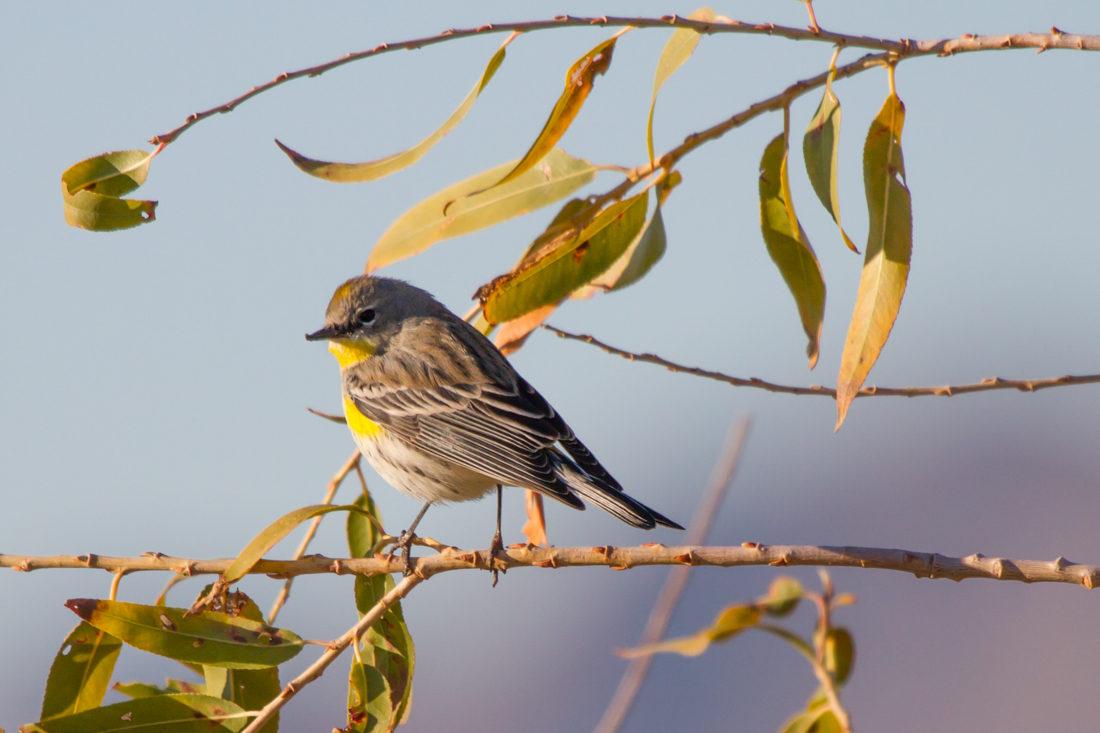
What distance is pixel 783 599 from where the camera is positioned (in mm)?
2812

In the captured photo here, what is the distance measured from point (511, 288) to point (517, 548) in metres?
0.88

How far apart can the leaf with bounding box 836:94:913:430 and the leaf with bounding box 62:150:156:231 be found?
197 cm

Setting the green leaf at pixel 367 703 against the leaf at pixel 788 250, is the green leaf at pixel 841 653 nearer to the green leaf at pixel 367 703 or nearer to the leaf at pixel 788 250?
the leaf at pixel 788 250

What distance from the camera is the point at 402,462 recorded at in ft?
13.7

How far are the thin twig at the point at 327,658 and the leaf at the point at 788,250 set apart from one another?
1344mm

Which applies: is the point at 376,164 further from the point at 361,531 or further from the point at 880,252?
the point at 880,252

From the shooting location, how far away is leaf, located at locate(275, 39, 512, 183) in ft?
9.98

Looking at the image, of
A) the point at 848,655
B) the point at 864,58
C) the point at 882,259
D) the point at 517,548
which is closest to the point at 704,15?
the point at 864,58

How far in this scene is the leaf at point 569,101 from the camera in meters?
2.93

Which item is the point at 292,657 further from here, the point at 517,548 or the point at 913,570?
the point at 913,570

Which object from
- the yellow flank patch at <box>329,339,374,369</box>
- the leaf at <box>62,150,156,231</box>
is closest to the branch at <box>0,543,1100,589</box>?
the leaf at <box>62,150,156,231</box>

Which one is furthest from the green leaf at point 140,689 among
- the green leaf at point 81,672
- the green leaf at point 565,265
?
the green leaf at point 565,265

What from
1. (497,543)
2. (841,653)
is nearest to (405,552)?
(497,543)

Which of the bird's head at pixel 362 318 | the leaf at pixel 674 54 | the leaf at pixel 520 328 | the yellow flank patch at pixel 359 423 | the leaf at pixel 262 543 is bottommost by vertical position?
the leaf at pixel 262 543
